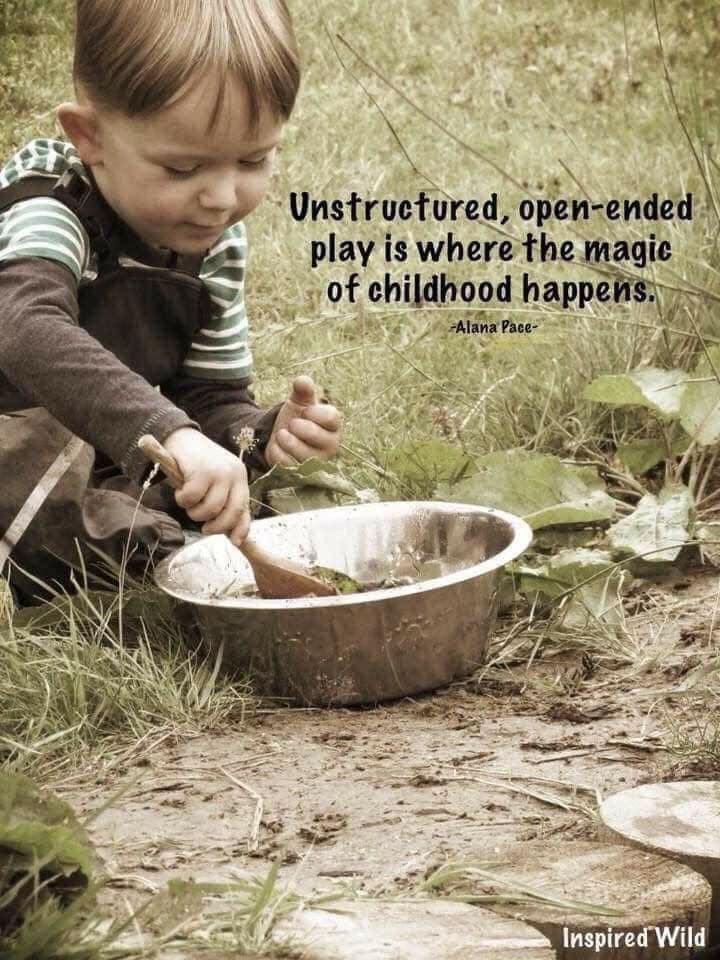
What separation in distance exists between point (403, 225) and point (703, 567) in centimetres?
204

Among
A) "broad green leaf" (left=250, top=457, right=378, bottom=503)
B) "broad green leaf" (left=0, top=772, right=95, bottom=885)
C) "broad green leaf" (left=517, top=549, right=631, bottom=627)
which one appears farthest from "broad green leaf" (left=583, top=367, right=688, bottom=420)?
"broad green leaf" (left=0, top=772, right=95, bottom=885)

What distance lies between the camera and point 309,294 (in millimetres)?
4598

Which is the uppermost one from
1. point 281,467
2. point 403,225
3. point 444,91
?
point 444,91

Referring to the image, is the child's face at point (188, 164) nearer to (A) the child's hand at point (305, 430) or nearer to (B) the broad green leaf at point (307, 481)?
(A) the child's hand at point (305, 430)

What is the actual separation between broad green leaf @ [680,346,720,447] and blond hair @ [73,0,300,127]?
1.08 m

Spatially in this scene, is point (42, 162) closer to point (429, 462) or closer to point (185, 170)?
point (185, 170)

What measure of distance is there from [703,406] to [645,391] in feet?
0.51

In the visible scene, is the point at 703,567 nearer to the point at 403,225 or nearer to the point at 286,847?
the point at 286,847

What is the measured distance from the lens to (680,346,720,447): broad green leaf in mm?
3211

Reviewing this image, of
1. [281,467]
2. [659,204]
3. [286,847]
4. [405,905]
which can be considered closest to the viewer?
[405,905]

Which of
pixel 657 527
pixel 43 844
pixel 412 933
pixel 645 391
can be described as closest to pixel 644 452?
pixel 645 391

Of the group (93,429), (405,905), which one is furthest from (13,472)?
(405,905)

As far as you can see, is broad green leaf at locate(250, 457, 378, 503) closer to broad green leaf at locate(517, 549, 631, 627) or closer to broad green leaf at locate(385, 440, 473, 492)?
broad green leaf at locate(385, 440, 473, 492)

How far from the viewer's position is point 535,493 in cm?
307
